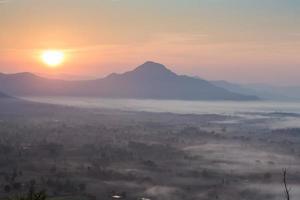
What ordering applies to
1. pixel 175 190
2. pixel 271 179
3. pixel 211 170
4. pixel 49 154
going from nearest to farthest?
pixel 175 190, pixel 271 179, pixel 211 170, pixel 49 154

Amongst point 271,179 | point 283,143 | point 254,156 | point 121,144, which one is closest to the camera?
point 271,179

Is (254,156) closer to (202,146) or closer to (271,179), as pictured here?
(202,146)

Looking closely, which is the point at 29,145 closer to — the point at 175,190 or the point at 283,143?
the point at 175,190

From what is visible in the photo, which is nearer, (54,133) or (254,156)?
(254,156)

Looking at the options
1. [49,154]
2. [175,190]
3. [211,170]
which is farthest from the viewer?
[49,154]

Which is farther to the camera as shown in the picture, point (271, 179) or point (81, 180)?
point (271, 179)

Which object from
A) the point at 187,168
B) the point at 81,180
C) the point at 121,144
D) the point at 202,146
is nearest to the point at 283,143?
the point at 202,146

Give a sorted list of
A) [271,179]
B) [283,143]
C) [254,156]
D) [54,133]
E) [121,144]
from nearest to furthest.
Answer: [271,179]
[254,156]
[121,144]
[283,143]
[54,133]

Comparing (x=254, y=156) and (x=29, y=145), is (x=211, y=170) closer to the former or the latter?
(x=254, y=156)

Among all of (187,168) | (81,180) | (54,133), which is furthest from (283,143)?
(81,180)
